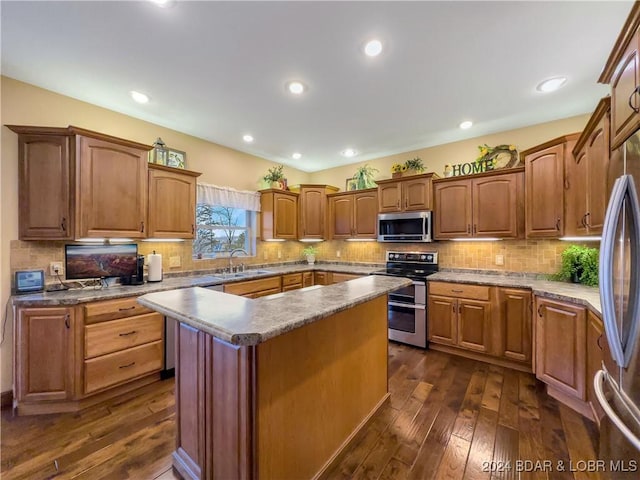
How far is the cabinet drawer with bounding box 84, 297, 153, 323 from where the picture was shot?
7.07 ft

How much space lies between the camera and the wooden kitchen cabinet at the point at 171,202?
2809mm

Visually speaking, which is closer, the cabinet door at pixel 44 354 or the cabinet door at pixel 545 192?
the cabinet door at pixel 44 354

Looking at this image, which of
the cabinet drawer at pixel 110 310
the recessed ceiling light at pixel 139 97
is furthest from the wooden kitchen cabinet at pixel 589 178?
the recessed ceiling light at pixel 139 97

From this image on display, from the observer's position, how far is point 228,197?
3.87m

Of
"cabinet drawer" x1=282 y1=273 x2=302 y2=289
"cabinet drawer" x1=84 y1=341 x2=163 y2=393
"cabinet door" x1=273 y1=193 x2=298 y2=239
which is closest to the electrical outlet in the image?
"cabinet drawer" x1=84 y1=341 x2=163 y2=393

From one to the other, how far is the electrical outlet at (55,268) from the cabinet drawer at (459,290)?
3970 mm

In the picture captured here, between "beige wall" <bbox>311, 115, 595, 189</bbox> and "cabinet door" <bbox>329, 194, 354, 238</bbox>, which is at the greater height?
"beige wall" <bbox>311, 115, 595, 189</bbox>

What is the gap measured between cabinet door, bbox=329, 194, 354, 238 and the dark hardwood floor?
260 centimetres

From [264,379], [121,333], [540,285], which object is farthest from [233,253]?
[540,285]

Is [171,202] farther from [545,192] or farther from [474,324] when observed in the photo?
[545,192]

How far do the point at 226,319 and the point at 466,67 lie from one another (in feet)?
8.40

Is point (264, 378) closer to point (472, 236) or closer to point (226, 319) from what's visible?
point (226, 319)

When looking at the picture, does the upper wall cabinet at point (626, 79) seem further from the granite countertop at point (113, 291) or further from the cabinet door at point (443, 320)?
the granite countertop at point (113, 291)

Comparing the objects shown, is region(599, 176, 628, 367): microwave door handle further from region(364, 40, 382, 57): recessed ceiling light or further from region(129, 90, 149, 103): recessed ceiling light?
region(129, 90, 149, 103): recessed ceiling light
